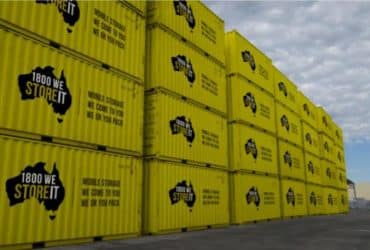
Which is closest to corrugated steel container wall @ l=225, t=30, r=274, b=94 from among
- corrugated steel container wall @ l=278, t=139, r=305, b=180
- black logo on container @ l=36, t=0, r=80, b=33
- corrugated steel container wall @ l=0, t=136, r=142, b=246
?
corrugated steel container wall @ l=278, t=139, r=305, b=180

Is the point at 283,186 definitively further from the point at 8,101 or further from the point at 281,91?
the point at 8,101

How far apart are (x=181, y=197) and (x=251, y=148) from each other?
716 cm

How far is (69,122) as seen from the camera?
983 cm

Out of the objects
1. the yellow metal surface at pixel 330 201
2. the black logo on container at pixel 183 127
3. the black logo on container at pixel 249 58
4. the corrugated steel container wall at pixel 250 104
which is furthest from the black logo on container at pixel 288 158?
the black logo on container at pixel 183 127

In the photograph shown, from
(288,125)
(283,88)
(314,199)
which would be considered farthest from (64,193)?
(314,199)

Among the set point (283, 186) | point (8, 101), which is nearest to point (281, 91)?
point (283, 186)

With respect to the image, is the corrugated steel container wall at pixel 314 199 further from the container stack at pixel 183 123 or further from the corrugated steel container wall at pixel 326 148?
the container stack at pixel 183 123

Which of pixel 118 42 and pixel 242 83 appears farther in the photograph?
pixel 242 83

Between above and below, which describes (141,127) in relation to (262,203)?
above

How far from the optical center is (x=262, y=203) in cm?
1964

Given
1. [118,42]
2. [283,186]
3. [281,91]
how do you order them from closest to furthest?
[118,42], [283,186], [281,91]

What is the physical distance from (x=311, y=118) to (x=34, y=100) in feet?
91.2

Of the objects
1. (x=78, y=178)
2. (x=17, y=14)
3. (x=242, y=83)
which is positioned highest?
(x=242, y=83)

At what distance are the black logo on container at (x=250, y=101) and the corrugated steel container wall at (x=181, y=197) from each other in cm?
498
